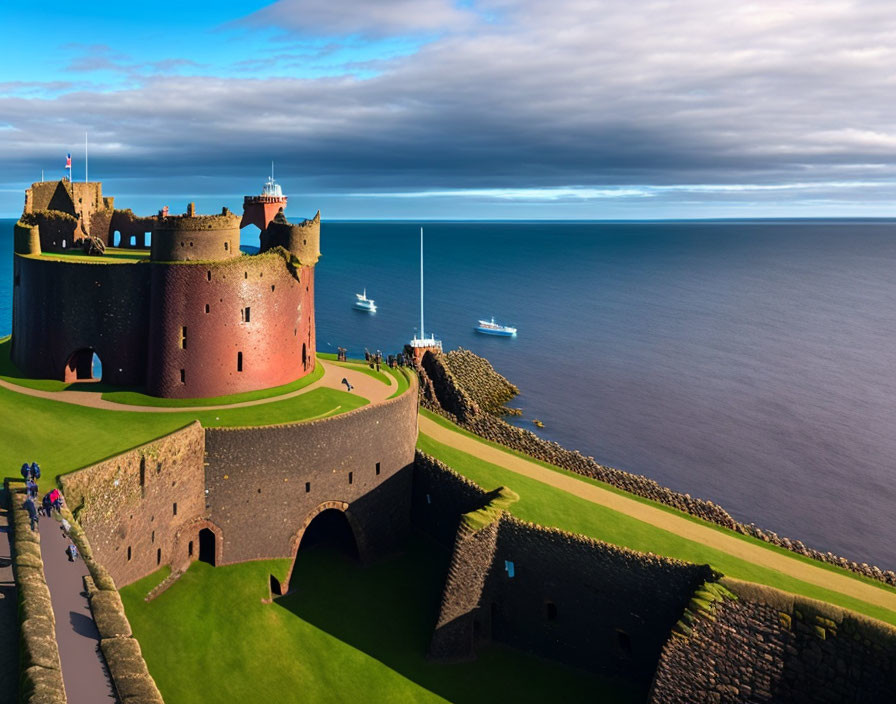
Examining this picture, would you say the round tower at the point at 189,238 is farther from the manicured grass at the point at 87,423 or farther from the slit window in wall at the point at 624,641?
the slit window in wall at the point at 624,641

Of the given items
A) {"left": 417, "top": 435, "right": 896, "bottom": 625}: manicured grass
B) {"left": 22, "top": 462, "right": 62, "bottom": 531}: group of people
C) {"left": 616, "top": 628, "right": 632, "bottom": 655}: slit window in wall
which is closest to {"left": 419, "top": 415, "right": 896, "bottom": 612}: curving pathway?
{"left": 417, "top": 435, "right": 896, "bottom": 625}: manicured grass

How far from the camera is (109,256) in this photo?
145ft

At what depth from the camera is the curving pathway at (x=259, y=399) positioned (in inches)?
1470

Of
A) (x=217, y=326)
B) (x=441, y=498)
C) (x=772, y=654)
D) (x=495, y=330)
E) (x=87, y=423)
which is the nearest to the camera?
(x=772, y=654)

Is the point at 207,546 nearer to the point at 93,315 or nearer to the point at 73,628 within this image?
the point at 93,315

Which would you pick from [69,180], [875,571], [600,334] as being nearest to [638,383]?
[600,334]

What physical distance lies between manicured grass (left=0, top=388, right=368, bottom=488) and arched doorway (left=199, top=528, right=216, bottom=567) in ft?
18.4

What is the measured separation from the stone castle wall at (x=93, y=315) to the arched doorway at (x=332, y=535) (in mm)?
13387

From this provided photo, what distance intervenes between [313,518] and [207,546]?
5.61 meters

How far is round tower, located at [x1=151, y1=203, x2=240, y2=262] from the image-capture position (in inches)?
1494

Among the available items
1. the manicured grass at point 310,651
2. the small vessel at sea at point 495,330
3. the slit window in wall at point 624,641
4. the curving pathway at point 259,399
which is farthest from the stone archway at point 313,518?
the small vessel at sea at point 495,330

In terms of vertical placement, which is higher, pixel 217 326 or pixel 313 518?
pixel 217 326

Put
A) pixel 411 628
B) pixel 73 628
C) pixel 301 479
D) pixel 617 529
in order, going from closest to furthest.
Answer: pixel 73 628
pixel 411 628
pixel 617 529
pixel 301 479

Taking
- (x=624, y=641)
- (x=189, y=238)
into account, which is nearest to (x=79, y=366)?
(x=189, y=238)
